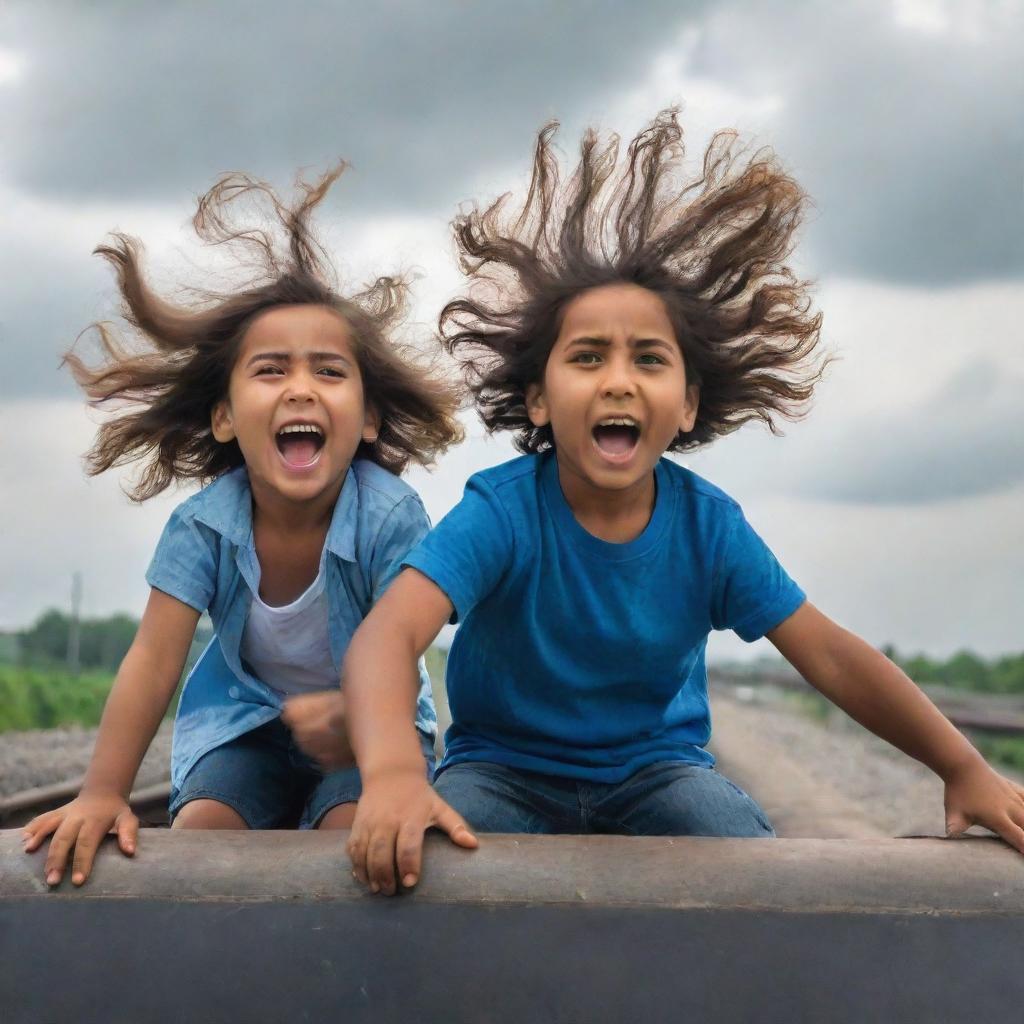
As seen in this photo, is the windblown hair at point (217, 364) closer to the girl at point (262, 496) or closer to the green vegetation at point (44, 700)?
the girl at point (262, 496)

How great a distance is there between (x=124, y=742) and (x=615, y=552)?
3.33 ft

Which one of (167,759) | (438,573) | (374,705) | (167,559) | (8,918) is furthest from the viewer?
(167,759)

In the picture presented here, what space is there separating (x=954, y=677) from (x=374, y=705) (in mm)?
25308

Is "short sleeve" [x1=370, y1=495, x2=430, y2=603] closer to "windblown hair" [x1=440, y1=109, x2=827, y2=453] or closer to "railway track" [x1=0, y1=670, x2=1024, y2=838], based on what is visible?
"windblown hair" [x1=440, y1=109, x2=827, y2=453]

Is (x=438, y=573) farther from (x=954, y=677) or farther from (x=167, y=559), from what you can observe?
(x=954, y=677)

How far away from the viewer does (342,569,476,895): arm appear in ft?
6.06

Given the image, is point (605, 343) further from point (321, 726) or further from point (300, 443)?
point (321, 726)

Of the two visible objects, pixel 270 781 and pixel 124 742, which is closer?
pixel 124 742

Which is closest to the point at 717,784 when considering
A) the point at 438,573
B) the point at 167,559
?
the point at 438,573

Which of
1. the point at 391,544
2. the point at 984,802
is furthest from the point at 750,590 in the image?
the point at 391,544

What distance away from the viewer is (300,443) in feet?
9.18

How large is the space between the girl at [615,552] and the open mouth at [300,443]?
37 centimetres

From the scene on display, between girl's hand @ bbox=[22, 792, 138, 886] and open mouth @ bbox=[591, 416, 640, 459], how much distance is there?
3.54 feet

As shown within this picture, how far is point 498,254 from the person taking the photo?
9.73 ft
